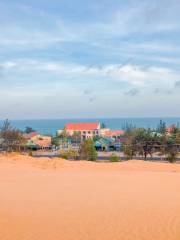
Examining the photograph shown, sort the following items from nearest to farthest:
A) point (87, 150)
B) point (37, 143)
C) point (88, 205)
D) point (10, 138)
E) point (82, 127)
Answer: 1. point (88, 205)
2. point (87, 150)
3. point (10, 138)
4. point (37, 143)
5. point (82, 127)

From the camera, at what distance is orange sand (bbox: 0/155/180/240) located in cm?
720

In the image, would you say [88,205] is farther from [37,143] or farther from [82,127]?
[82,127]

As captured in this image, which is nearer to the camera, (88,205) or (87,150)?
(88,205)

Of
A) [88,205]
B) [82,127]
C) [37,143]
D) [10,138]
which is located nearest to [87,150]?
[10,138]

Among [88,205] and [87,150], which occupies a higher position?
[87,150]

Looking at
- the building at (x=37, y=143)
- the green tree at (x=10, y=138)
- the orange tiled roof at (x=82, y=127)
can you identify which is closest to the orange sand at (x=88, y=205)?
the green tree at (x=10, y=138)

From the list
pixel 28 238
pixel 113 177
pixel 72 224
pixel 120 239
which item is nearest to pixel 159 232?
pixel 120 239

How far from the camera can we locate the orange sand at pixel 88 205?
7.20m

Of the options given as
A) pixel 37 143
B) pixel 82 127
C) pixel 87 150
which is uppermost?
pixel 82 127

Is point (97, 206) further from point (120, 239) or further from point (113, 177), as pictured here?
point (113, 177)

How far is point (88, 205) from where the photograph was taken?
941 cm

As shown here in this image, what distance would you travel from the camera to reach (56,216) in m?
8.40

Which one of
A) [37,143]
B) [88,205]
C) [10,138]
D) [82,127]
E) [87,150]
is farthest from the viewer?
[82,127]

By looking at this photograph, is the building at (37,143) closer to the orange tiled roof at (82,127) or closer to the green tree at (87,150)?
the green tree at (87,150)
